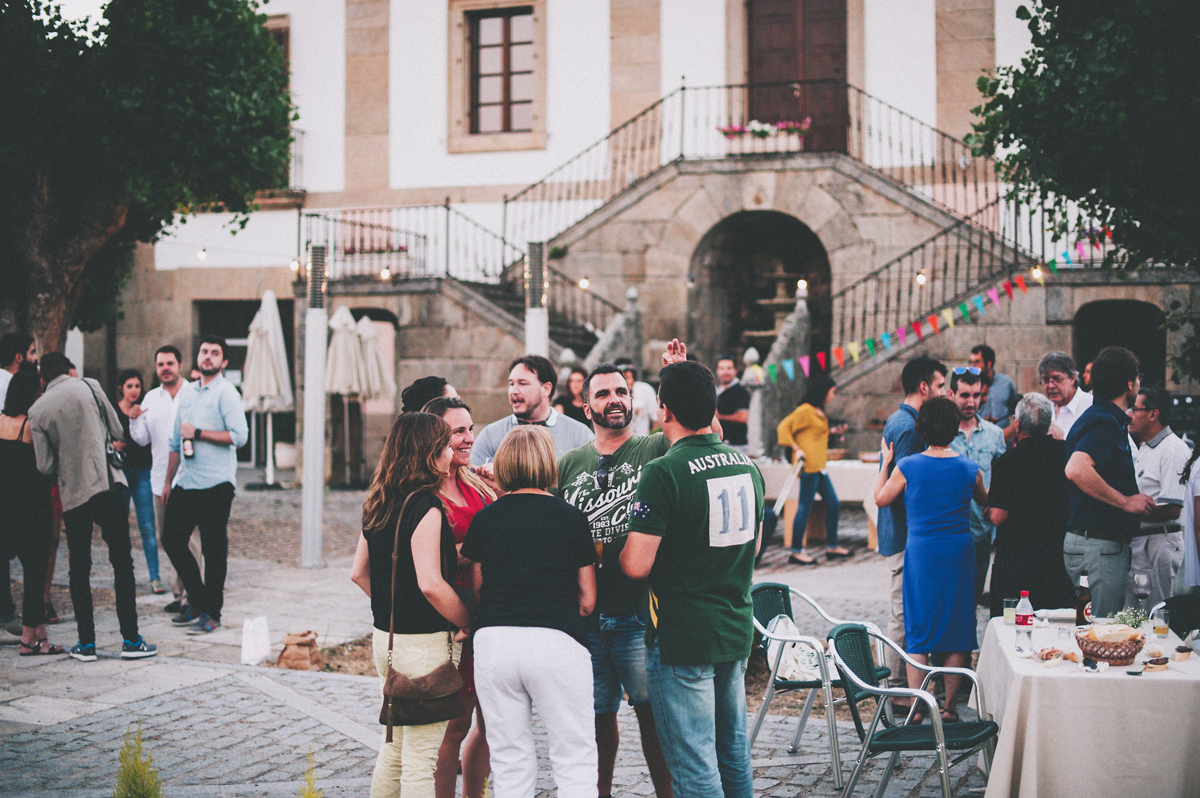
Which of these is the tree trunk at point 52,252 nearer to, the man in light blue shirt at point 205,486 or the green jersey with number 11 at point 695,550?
the man in light blue shirt at point 205,486

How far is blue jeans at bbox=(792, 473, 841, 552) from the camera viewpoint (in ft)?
33.1

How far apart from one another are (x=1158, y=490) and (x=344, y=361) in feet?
36.7

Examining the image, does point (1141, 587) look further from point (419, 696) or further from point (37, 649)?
point (37, 649)

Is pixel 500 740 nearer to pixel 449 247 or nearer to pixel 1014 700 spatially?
pixel 1014 700

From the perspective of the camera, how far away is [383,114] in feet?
59.9

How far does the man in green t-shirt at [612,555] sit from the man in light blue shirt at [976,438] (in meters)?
2.66

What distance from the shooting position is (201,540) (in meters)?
7.43

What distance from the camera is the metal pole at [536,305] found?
10.6 m

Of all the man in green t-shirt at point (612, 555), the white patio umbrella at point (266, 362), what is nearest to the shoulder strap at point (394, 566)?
the man in green t-shirt at point (612, 555)

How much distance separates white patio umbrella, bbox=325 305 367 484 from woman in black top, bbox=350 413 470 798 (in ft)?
37.3

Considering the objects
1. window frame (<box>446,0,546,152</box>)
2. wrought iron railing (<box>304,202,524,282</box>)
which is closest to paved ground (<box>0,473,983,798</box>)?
wrought iron railing (<box>304,202,524,282</box>)

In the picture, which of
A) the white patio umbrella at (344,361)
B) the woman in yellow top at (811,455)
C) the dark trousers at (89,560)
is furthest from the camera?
the white patio umbrella at (344,361)

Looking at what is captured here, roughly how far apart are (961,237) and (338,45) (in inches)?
431

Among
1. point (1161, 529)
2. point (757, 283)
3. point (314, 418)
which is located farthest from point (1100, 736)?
point (757, 283)
